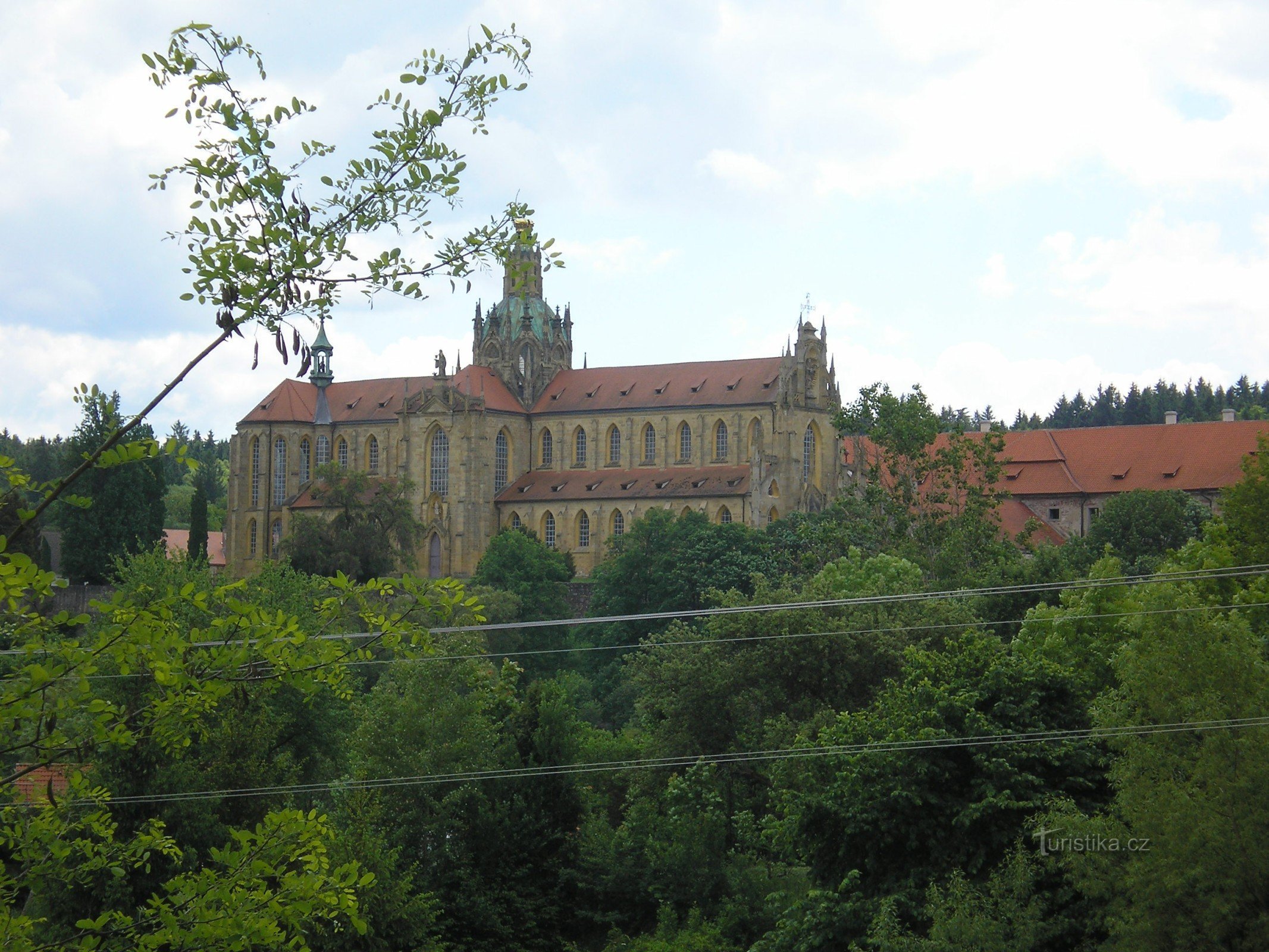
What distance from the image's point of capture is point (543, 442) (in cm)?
11225

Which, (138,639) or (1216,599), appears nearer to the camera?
(138,639)

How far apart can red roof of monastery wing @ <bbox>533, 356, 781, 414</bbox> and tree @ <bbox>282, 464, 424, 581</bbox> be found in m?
22.6

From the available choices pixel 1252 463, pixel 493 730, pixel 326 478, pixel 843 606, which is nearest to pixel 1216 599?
pixel 843 606

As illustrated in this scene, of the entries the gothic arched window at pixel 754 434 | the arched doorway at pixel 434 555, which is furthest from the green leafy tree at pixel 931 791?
the arched doorway at pixel 434 555

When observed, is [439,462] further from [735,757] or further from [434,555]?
[735,757]

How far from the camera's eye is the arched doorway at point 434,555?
107188mm

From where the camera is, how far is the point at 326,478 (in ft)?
308

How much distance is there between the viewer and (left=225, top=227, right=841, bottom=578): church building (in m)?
103

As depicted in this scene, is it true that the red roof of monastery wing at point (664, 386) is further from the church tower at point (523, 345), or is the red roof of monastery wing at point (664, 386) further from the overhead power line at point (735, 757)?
the overhead power line at point (735, 757)

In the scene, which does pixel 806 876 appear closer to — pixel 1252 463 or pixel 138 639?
pixel 1252 463

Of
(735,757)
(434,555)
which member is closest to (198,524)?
(434,555)

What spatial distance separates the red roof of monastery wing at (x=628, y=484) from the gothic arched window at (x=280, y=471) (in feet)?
59.9

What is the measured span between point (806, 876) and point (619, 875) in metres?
5.47

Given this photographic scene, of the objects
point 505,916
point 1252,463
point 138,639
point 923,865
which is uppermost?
point 1252,463
